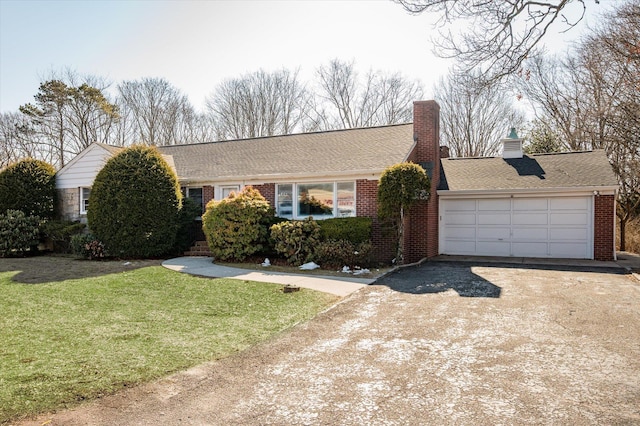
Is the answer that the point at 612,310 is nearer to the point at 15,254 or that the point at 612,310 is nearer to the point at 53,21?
the point at 53,21

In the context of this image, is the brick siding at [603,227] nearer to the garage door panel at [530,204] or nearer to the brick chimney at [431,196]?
the garage door panel at [530,204]

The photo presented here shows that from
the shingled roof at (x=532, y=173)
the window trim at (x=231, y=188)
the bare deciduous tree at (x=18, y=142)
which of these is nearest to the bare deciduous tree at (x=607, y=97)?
the shingled roof at (x=532, y=173)

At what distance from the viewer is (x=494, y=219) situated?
1490 centimetres

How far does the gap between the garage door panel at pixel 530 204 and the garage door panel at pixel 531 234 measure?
Result: 71 cm

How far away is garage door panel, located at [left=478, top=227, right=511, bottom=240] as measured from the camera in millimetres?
14766

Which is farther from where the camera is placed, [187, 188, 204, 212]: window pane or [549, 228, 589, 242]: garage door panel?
[187, 188, 204, 212]: window pane

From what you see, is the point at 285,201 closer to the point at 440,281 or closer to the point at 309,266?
the point at 309,266

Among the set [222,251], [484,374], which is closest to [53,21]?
[222,251]

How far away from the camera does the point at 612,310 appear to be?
283 inches

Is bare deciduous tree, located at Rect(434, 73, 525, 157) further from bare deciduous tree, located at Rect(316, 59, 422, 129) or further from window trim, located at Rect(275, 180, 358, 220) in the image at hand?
window trim, located at Rect(275, 180, 358, 220)

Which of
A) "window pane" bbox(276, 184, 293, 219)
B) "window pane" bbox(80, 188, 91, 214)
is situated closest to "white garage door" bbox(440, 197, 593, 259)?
"window pane" bbox(276, 184, 293, 219)

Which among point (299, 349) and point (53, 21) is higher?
point (53, 21)

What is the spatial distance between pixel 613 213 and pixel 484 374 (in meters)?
11.8

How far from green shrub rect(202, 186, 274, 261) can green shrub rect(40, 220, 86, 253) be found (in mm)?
6000
